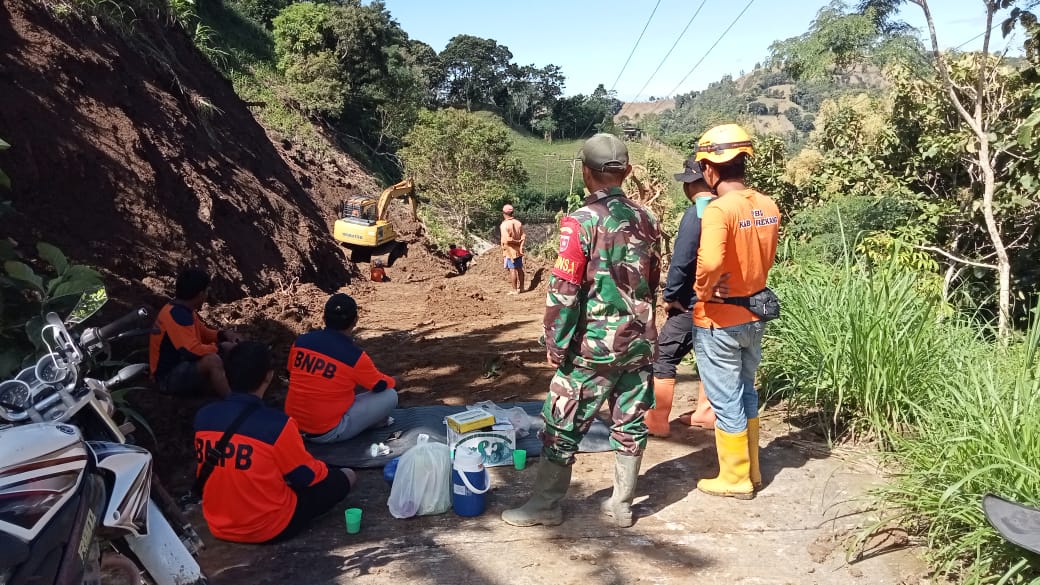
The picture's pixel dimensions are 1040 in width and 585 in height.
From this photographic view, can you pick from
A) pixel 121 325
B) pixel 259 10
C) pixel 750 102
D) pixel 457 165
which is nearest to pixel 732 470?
pixel 121 325

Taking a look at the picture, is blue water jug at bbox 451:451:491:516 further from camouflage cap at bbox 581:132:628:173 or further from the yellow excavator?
the yellow excavator

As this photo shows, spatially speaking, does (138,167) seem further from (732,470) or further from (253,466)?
(732,470)

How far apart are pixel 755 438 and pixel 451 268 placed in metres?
13.2

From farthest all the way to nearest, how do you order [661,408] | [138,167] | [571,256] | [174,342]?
[138,167], [174,342], [661,408], [571,256]

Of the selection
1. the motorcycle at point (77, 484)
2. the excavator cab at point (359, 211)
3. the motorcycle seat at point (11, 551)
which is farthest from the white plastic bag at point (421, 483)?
the excavator cab at point (359, 211)

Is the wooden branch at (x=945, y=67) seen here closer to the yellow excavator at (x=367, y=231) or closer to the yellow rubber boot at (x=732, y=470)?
the yellow rubber boot at (x=732, y=470)

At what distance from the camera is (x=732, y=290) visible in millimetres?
3697

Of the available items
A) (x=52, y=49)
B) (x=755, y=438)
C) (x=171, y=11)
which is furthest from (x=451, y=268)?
(x=755, y=438)

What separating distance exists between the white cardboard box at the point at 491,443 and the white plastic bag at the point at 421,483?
48cm

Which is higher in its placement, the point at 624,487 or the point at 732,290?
the point at 732,290

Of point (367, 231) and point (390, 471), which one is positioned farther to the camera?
point (367, 231)

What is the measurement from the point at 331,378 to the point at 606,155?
2.32 meters

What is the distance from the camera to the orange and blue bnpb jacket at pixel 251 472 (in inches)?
134

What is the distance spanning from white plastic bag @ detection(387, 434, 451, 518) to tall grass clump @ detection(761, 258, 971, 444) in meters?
2.37
